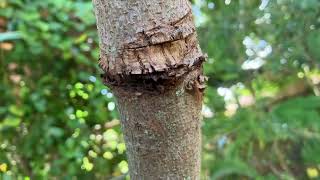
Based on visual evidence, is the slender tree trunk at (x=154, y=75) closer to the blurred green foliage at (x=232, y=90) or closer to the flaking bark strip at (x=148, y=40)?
the flaking bark strip at (x=148, y=40)

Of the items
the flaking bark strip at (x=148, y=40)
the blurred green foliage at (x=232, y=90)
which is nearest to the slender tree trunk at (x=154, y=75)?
the flaking bark strip at (x=148, y=40)

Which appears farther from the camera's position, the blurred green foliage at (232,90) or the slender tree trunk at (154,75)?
the blurred green foliage at (232,90)

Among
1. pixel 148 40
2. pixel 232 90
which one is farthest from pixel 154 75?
pixel 232 90

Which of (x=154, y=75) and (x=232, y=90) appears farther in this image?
(x=232, y=90)

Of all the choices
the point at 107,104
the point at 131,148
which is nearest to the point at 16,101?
the point at 107,104

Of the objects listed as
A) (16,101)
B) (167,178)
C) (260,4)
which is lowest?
(167,178)

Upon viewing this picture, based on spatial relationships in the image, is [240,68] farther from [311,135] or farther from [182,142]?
[182,142]

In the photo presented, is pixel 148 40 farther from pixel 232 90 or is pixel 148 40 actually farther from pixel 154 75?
pixel 232 90
